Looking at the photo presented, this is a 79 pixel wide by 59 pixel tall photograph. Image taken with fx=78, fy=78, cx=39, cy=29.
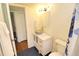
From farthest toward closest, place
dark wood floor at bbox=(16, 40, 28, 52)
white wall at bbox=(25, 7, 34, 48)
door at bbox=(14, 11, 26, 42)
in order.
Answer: dark wood floor at bbox=(16, 40, 28, 52), white wall at bbox=(25, 7, 34, 48), door at bbox=(14, 11, 26, 42)

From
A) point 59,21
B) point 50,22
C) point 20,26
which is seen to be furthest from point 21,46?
point 59,21

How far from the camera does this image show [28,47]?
1848mm

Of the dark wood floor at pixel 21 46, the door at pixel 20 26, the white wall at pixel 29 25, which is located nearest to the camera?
the door at pixel 20 26

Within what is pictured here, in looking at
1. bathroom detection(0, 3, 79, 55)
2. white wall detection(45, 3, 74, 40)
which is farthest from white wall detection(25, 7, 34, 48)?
white wall detection(45, 3, 74, 40)

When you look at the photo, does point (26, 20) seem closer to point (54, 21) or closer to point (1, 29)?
point (54, 21)

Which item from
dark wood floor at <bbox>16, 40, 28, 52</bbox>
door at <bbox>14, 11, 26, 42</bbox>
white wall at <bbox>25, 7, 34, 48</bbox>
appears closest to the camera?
door at <bbox>14, 11, 26, 42</bbox>

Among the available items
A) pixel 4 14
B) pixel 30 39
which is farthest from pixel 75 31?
pixel 30 39

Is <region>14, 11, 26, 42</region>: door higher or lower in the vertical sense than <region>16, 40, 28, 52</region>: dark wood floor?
higher

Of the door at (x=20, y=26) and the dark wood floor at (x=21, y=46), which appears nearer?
the door at (x=20, y=26)

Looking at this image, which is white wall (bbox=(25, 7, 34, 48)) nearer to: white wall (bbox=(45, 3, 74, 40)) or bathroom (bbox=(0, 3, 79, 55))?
bathroom (bbox=(0, 3, 79, 55))

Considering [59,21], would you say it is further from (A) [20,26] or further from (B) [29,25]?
(A) [20,26]

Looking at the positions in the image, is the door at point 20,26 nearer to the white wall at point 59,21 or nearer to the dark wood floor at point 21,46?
the dark wood floor at point 21,46

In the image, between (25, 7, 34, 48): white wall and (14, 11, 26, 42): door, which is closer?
(14, 11, 26, 42): door

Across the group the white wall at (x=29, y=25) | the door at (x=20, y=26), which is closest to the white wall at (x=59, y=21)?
the white wall at (x=29, y=25)
